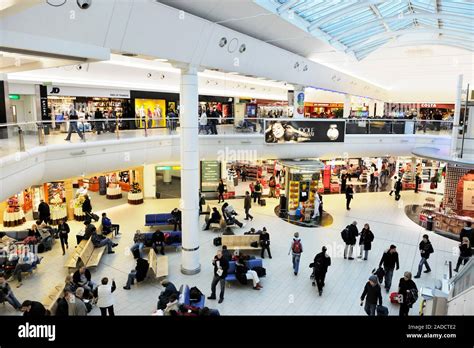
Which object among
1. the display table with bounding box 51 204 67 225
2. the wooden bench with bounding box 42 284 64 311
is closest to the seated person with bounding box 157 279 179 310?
the wooden bench with bounding box 42 284 64 311

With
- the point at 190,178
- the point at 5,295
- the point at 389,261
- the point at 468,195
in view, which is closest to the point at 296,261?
the point at 389,261

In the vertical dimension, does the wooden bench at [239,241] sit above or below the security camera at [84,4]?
below

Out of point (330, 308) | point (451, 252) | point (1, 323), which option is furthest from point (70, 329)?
point (451, 252)

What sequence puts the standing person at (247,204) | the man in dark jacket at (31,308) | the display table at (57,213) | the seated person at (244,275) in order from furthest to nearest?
the standing person at (247,204) < the display table at (57,213) < the seated person at (244,275) < the man in dark jacket at (31,308)

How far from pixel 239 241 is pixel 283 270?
199 cm

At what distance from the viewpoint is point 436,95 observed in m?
31.5

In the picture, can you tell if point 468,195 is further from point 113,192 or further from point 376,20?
point 113,192

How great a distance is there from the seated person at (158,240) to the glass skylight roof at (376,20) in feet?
26.6

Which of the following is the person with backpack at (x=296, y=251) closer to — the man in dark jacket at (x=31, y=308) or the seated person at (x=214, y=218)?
the seated person at (x=214, y=218)

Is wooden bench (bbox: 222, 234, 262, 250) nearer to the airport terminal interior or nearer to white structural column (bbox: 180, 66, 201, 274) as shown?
the airport terminal interior

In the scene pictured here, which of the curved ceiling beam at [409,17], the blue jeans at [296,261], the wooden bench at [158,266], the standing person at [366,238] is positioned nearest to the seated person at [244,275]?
the blue jeans at [296,261]

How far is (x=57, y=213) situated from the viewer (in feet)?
53.6

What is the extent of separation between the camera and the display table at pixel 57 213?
1628cm

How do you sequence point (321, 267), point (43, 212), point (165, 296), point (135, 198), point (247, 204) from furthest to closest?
point (135, 198), point (247, 204), point (43, 212), point (321, 267), point (165, 296)
